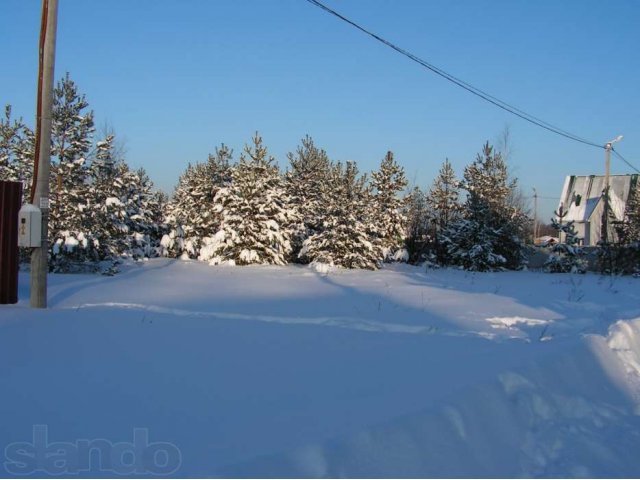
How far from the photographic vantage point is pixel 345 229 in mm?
26047

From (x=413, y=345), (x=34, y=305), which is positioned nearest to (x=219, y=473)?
(x=413, y=345)

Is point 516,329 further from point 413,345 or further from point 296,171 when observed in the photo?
point 296,171

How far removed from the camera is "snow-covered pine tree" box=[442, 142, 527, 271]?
92.4 ft

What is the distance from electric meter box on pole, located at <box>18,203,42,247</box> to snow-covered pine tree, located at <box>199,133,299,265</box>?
16.6 m

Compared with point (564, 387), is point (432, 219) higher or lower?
higher

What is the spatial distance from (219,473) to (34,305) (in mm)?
6651

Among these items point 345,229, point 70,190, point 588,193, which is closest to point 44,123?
point 70,190

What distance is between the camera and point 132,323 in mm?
7230

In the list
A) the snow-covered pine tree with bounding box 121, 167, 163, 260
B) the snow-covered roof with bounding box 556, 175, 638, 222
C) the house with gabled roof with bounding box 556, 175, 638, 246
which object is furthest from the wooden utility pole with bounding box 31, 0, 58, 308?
the snow-covered roof with bounding box 556, 175, 638, 222

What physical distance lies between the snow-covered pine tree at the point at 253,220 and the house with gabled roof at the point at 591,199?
3174 cm

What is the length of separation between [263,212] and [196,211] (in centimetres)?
896

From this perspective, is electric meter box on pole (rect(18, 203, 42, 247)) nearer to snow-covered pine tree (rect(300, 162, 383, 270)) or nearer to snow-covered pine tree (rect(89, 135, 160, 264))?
snow-covered pine tree (rect(89, 135, 160, 264))

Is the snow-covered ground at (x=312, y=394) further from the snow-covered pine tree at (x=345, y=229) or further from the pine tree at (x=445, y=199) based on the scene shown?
the pine tree at (x=445, y=199)

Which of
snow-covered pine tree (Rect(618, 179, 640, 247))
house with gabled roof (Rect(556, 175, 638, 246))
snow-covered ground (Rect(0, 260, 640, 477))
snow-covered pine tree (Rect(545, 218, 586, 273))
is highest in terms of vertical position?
house with gabled roof (Rect(556, 175, 638, 246))
